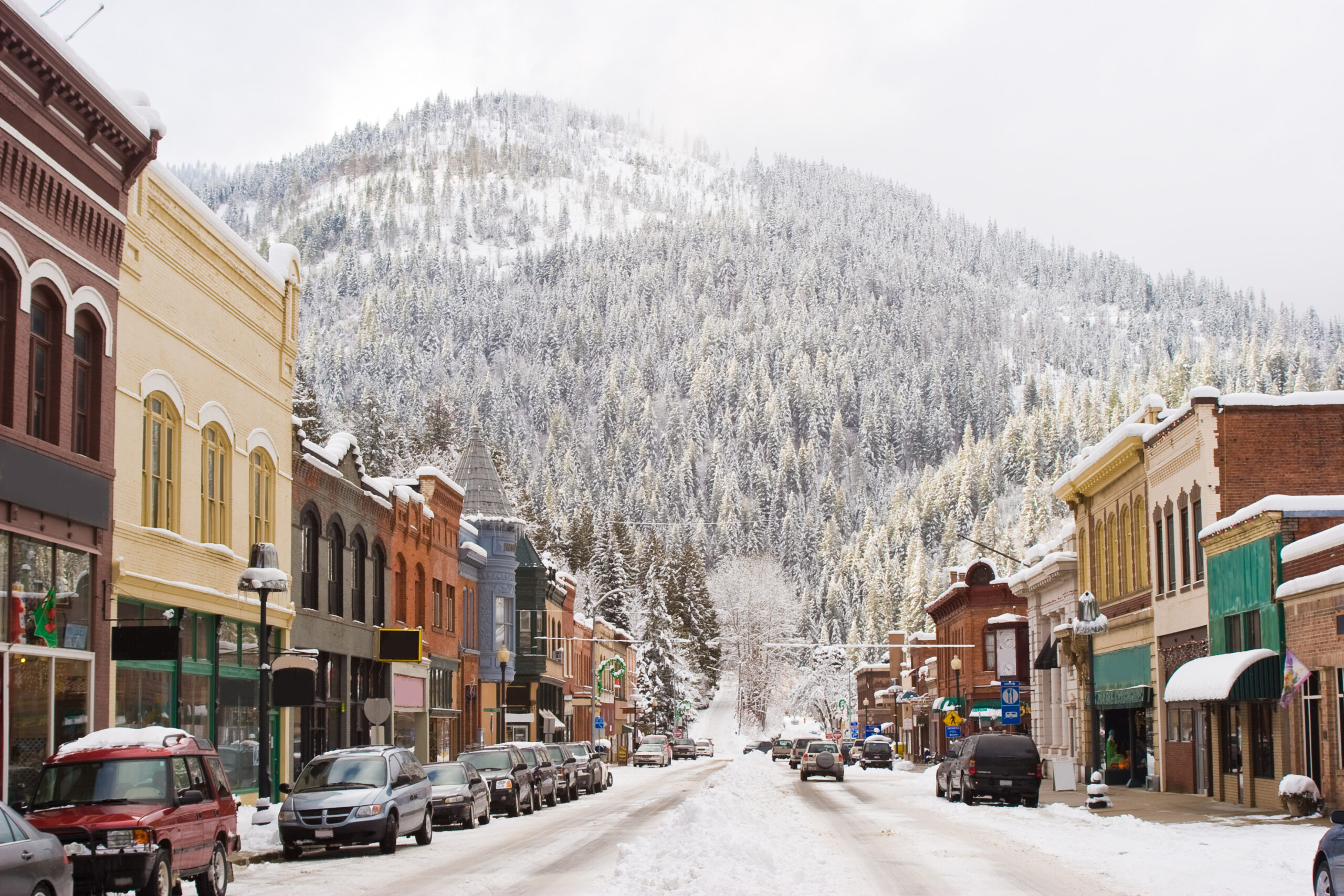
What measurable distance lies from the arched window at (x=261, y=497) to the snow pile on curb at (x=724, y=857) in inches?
460

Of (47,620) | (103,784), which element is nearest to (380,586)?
(47,620)

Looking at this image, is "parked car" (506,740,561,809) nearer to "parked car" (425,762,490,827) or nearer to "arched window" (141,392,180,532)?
"parked car" (425,762,490,827)

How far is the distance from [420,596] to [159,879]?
3530cm

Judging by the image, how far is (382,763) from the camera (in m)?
24.7

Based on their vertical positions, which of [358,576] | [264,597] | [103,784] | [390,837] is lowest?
[390,837]

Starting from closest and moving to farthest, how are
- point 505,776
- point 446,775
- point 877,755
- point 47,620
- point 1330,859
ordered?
1. point 1330,859
2. point 47,620
3. point 446,775
4. point 505,776
5. point 877,755

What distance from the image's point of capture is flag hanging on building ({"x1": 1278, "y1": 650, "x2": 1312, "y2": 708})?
97.6 ft

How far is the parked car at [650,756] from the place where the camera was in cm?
8262

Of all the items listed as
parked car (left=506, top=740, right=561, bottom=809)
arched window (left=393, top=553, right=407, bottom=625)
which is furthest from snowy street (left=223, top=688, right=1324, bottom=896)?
arched window (left=393, top=553, right=407, bottom=625)

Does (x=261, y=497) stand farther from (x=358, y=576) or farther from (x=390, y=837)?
(x=390, y=837)

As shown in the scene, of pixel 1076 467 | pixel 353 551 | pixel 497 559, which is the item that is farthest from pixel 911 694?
pixel 353 551

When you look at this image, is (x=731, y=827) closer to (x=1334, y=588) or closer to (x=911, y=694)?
(x=1334, y=588)

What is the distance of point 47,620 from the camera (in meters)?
22.9

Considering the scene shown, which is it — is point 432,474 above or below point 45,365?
above
